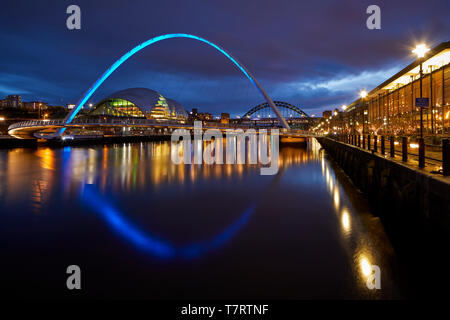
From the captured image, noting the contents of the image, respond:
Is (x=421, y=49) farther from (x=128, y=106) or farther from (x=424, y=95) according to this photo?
(x=128, y=106)

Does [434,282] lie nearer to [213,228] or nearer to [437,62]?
[213,228]

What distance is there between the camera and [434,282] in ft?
17.8

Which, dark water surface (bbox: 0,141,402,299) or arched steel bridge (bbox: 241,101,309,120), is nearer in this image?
dark water surface (bbox: 0,141,402,299)

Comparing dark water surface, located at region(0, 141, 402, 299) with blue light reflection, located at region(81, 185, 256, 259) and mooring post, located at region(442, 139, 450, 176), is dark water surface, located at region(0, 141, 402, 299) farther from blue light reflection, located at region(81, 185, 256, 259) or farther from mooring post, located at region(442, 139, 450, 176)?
mooring post, located at region(442, 139, 450, 176)

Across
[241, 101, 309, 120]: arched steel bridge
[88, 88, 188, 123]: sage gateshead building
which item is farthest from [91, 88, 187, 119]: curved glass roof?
[241, 101, 309, 120]: arched steel bridge

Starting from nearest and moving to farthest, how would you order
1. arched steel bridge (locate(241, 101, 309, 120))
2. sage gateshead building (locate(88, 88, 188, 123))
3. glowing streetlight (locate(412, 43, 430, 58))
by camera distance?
1. glowing streetlight (locate(412, 43, 430, 58))
2. sage gateshead building (locate(88, 88, 188, 123))
3. arched steel bridge (locate(241, 101, 309, 120))

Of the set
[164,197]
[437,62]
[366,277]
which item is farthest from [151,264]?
[437,62]

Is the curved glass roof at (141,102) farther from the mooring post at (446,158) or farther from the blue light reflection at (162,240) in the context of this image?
the mooring post at (446,158)

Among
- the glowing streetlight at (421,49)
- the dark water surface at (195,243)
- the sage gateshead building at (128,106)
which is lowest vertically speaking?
the dark water surface at (195,243)

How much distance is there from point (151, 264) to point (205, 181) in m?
12.0

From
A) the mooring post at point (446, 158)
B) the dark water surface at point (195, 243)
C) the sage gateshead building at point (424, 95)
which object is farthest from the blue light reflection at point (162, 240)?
the sage gateshead building at point (424, 95)

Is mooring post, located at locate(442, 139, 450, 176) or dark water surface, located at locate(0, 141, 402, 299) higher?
mooring post, located at locate(442, 139, 450, 176)

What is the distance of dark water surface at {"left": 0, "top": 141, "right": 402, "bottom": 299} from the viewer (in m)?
5.42

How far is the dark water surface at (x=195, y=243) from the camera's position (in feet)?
17.8
